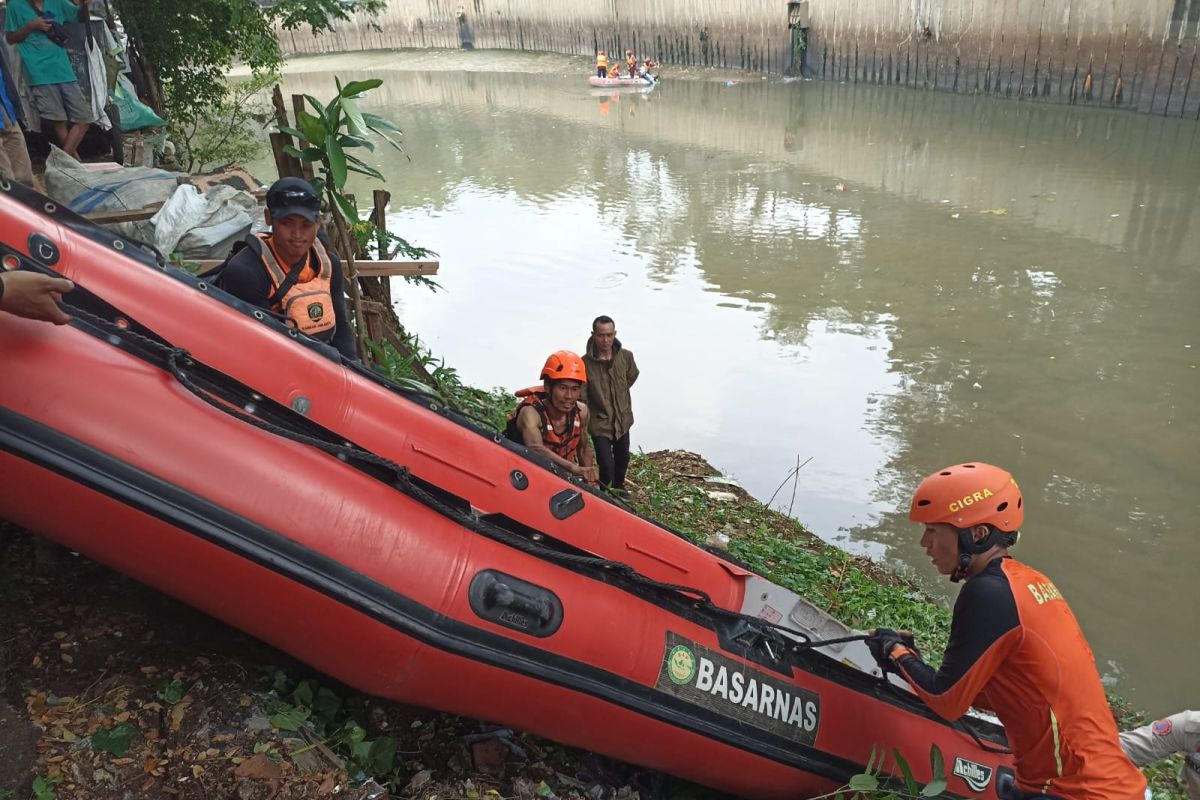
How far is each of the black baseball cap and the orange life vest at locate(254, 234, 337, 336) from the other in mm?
227

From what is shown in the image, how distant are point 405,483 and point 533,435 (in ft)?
5.34

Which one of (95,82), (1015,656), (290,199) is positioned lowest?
(1015,656)

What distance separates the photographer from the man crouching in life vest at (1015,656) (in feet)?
8.02

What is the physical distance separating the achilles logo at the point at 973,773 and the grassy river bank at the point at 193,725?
0.93m

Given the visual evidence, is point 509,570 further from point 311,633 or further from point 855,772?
point 855,772

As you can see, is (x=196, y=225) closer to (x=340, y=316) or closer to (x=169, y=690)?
(x=340, y=316)

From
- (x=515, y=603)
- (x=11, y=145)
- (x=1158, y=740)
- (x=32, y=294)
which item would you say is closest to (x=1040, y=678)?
(x=1158, y=740)

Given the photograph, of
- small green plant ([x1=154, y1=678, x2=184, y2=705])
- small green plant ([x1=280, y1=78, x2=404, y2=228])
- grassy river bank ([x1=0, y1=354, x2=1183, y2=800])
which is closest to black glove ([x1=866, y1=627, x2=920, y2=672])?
grassy river bank ([x1=0, y1=354, x2=1183, y2=800])

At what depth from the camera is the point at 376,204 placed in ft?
21.0

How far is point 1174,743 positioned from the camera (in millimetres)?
3117

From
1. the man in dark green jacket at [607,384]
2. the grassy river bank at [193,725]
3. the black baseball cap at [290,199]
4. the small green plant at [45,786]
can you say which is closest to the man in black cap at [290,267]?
the black baseball cap at [290,199]

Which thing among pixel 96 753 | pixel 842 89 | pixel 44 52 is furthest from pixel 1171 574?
pixel 842 89

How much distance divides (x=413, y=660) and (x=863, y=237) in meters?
11.1

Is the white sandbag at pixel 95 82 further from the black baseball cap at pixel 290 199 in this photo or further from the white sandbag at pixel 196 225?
the black baseball cap at pixel 290 199
